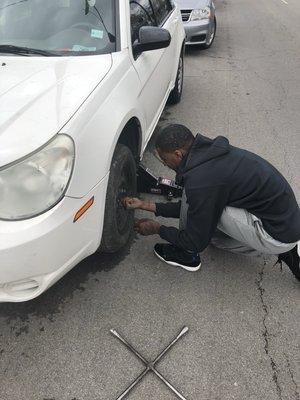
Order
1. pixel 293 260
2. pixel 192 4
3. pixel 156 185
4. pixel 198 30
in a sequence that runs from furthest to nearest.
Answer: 1. pixel 192 4
2. pixel 198 30
3. pixel 156 185
4. pixel 293 260

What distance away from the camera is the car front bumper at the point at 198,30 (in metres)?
7.45

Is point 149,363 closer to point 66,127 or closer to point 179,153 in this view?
point 179,153

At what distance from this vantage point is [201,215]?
2207 millimetres

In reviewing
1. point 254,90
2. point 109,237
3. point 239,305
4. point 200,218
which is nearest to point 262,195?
point 200,218

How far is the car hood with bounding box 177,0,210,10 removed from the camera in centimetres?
750

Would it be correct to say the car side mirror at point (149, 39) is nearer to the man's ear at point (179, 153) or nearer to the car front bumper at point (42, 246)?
the man's ear at point (179, 153)

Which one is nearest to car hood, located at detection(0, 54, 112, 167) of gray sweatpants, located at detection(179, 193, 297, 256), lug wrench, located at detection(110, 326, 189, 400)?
gray sweatpants, located at detection(179, 193, 297, 256)

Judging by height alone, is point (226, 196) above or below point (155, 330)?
above

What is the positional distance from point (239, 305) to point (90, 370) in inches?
38.1

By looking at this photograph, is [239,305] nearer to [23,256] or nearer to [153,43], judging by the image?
[23,256]

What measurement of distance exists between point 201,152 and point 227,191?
0.25 m

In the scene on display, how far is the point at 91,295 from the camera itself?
251 cm

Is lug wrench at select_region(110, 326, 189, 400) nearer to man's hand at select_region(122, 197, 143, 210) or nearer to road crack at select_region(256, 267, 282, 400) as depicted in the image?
road crack at select_region(256, 267, 282, 400)

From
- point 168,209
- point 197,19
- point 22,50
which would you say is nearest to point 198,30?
point 197,19
